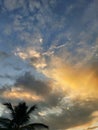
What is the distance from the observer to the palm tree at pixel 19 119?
47050mm

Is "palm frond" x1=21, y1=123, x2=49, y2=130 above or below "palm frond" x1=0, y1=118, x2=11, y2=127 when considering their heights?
below

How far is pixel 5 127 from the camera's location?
47219mm

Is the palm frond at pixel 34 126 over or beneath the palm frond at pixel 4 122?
beneath

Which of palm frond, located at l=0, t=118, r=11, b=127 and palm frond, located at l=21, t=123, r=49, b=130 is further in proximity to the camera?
palm frond, located at l=0, t=118, r=11, b=127

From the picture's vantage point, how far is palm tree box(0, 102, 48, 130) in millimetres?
47050

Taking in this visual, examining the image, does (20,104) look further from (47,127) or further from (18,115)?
(47,127)

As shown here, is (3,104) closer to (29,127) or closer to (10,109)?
(10,109)

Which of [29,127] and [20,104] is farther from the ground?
[20,104]

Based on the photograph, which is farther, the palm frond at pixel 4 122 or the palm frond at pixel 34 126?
the palm frond at pixel 4 122

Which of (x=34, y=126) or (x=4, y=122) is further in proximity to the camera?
(x=4, y=122)

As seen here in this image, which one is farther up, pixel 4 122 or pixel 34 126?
pixel 4 122

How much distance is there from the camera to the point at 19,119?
158ft

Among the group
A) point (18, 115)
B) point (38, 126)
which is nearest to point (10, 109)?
point (18, 115)

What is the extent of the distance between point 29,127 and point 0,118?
4478 millimetres
